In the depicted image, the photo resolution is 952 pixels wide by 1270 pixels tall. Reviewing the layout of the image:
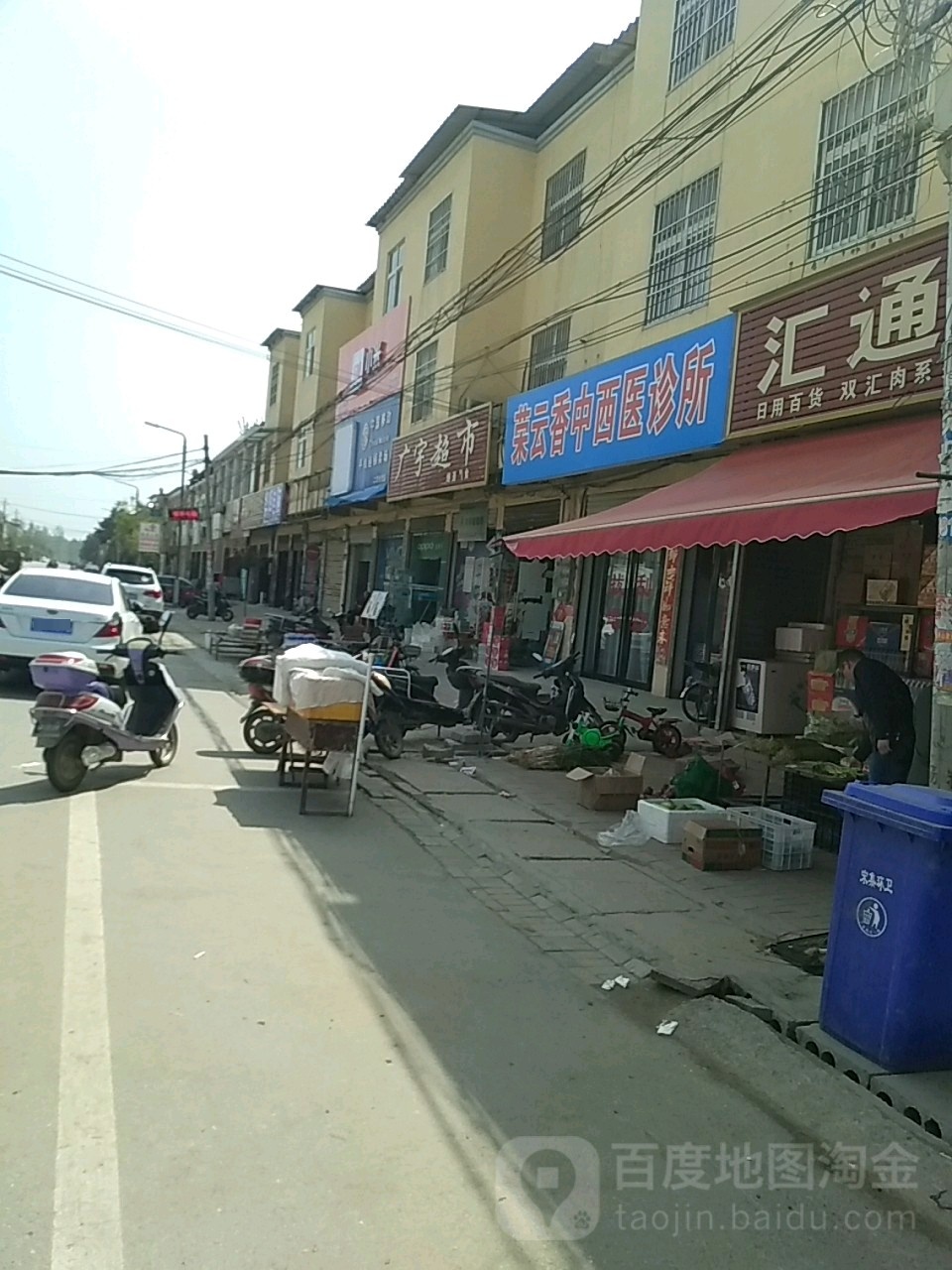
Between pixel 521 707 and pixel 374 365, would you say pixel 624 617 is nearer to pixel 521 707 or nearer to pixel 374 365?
pixel 521 707

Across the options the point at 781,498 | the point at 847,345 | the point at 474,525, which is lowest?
the point at 781,498

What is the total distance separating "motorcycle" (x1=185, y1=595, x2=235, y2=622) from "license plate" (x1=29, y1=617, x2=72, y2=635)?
2299 cm

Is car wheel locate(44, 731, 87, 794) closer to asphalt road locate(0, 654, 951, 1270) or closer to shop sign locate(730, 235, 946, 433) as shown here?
asphalt road locate(0, 654, 951, 1270)

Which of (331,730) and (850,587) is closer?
(331,730)

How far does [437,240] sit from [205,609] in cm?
1765

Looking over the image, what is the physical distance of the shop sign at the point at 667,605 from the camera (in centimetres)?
1539

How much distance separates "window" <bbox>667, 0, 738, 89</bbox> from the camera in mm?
13633

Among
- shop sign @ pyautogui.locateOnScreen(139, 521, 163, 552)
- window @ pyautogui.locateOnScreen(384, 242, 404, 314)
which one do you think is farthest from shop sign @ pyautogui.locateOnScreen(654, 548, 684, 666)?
shop sign @ pyautogui.locateOnScreen(139, 521, 163, 552)

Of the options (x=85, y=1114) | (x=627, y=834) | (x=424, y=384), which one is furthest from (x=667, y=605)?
(x=85, y=1114)

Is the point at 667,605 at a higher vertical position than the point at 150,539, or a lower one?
lower

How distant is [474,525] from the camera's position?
71.4ft

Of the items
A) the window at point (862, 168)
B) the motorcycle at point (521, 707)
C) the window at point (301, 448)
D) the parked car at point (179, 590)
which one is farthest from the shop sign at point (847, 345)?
the parked car at point (179, 590)

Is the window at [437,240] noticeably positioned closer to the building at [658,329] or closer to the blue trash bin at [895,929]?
the building at [658,329]

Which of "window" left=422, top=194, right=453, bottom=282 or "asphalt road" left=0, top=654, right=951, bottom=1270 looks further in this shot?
"window" left=422, top=194, right=453, bottom=282
